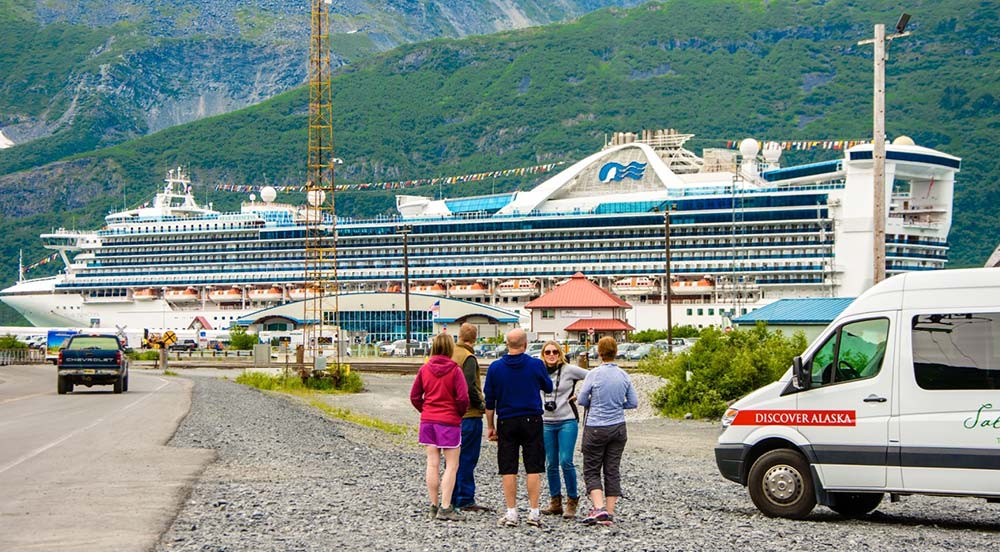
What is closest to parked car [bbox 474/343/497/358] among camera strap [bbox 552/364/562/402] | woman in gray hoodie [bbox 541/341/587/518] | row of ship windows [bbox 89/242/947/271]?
row of ship windows [bbox 89/242/947/271]

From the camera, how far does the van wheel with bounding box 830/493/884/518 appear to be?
14570 millimetres

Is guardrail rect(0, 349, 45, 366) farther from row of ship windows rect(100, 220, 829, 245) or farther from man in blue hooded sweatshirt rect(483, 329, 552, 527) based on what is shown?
man in blue hooded sweatshirt rect(483, 329, 552, 527)

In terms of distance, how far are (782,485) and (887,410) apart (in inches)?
54.9

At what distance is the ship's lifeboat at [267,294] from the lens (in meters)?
130

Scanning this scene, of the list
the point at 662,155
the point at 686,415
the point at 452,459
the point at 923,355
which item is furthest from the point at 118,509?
the point at 662,155

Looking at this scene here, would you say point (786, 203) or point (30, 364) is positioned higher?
point (786, 203)

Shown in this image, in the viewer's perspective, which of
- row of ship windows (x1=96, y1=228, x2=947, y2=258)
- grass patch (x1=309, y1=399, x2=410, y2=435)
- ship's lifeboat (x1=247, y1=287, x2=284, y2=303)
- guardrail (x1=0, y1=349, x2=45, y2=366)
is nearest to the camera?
grass patch (x1=309, y1=399, x2=410, y2=435)

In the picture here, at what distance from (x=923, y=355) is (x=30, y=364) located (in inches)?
2700

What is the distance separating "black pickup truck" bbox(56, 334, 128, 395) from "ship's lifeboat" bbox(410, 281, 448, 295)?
85.5 meters

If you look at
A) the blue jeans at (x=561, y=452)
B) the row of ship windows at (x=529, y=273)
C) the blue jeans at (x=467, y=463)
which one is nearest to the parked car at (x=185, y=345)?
the row of ship windows at (x=529, y=273)

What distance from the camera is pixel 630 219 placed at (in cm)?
12131

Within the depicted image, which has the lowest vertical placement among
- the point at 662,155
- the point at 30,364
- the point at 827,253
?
the point at 30,364

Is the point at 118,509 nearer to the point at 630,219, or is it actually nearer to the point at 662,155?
the point at 630,219

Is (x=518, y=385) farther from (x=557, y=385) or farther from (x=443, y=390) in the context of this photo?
(x=443, y=390)
